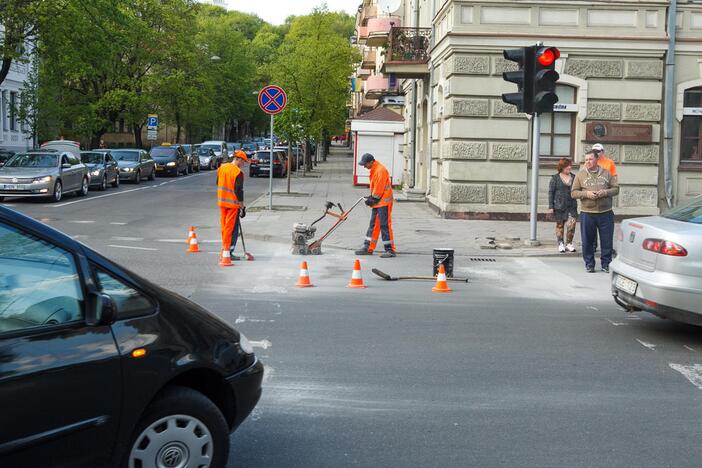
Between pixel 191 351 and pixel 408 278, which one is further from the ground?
pixel 191 351

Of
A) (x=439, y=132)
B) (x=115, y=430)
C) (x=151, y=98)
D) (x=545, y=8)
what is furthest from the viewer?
(x=151, y=98)

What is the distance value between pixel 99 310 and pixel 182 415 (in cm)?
65

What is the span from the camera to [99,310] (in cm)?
386

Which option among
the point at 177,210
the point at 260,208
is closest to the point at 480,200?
the point at 260,208

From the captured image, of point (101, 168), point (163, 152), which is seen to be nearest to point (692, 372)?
point (101, 168)

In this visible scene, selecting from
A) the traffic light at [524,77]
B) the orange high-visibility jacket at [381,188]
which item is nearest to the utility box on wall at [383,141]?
the traffic light at [524,77]

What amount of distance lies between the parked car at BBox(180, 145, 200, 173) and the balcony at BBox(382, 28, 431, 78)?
25784mm

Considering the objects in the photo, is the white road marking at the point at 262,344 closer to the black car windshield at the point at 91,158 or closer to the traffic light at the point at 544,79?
the traffic light at the point at 544,79

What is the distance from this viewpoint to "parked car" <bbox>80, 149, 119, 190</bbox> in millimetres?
33031

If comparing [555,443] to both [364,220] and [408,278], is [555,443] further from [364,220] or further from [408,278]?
[364,220]

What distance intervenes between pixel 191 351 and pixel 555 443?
2333mm

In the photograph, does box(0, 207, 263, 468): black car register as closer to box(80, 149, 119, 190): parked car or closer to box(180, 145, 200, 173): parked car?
box(80, 149, 119, 190): parked car

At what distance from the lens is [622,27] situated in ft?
68.9

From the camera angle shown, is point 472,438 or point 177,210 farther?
point 177,210
